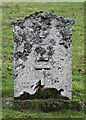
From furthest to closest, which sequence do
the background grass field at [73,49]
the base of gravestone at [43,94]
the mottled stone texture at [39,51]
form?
1. the base of gravestone at [43,94]
2. the mottled stone texture at [39,51]
3. the background grass field at [73,49]

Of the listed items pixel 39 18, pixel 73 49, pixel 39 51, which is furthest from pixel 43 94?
pixel 73 49

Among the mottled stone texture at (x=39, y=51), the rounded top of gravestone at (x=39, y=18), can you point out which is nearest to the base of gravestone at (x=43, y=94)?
the mottled stone texture at (x=39, y=51)

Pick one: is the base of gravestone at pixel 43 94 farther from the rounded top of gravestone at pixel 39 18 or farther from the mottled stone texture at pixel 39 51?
the rounded top of gravestone at pixel 39 18

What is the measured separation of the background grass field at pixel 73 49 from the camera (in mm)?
8812

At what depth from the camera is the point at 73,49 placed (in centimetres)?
1569

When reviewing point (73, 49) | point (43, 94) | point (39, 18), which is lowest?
point (43, 94)

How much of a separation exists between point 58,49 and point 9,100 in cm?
232

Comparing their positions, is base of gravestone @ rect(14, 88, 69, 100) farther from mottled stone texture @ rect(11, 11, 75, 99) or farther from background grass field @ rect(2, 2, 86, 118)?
background grass field @ rect(2, 2, 86, 118)

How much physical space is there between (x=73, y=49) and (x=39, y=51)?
21.8 ft

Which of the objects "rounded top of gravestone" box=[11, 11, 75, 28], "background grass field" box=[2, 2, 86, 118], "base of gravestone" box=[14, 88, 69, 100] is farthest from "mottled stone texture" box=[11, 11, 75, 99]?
"background grass field" box=[2, 2, 86, 118]

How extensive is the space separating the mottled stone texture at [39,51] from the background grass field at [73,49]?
102 centimetres

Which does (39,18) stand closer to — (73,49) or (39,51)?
(39,51)

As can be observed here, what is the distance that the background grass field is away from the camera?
8.81 m

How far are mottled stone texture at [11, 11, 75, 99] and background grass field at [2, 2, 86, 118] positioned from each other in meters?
1.02
